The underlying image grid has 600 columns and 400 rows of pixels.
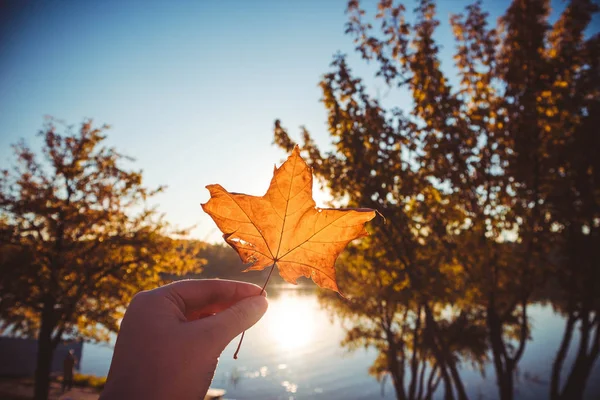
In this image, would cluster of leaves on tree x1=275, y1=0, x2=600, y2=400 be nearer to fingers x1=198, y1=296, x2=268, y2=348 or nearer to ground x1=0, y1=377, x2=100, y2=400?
fingers x1=198, y1=296, x2=268, y2=348

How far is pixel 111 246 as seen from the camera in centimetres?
994

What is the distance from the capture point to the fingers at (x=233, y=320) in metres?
1.35

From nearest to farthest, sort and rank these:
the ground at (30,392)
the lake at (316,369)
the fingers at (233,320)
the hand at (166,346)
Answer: the hand at (166,346), the fingers at (233,320), the ground at (30,392), the lake at (316,369)

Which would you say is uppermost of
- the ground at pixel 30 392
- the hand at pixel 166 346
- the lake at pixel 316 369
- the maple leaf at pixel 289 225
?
the maple leaf at pixel 289 225

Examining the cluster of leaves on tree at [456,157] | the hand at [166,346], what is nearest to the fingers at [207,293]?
the hand at [166,346]

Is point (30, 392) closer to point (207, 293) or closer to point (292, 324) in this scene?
point (207, 293)

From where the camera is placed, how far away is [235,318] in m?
1.44

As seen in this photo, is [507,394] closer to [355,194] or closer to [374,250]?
[374,250]

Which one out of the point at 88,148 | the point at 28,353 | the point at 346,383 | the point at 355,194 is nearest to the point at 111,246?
the point at 88,148

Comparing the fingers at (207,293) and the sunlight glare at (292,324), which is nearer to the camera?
the fingers at (207,293)

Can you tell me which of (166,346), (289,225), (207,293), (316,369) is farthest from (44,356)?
(316,369)

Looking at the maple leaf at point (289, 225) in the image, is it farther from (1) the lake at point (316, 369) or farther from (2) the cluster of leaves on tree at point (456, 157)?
(1) the lake at point (316, 369)

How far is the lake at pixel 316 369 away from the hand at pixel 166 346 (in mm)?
28498

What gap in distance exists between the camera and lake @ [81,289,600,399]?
40688mm
